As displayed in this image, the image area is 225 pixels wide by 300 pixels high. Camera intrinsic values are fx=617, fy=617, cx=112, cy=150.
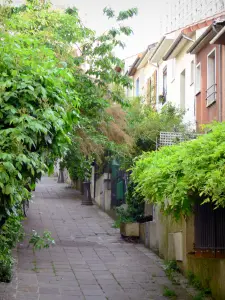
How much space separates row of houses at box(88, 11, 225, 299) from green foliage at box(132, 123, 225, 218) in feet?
3.49

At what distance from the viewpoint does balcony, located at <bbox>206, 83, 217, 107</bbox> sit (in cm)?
1898

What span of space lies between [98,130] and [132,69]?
14537 millimetres

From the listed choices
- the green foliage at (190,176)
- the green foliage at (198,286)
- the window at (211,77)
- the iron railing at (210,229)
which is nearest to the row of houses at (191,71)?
the window at (211,77)

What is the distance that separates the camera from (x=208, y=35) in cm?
1895

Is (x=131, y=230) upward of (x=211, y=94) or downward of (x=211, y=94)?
downward

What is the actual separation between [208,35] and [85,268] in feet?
28.3

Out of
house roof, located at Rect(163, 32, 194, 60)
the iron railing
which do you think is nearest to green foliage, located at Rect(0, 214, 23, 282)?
the iron railing

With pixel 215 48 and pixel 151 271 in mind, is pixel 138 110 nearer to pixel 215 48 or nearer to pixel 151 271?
pixel 215 48

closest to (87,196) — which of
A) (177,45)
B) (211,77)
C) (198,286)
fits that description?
(177,45)

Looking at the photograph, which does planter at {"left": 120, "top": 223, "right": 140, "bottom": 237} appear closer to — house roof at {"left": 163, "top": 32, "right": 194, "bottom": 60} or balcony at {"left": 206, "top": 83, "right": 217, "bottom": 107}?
balcony at {"left": 206, "top": 83, "right": 217, "bottom": 107}

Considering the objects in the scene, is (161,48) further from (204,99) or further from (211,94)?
(211,94)

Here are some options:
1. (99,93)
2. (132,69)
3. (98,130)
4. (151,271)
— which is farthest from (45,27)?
(132,69)

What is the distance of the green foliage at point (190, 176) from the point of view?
8359mm

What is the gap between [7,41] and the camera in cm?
841
